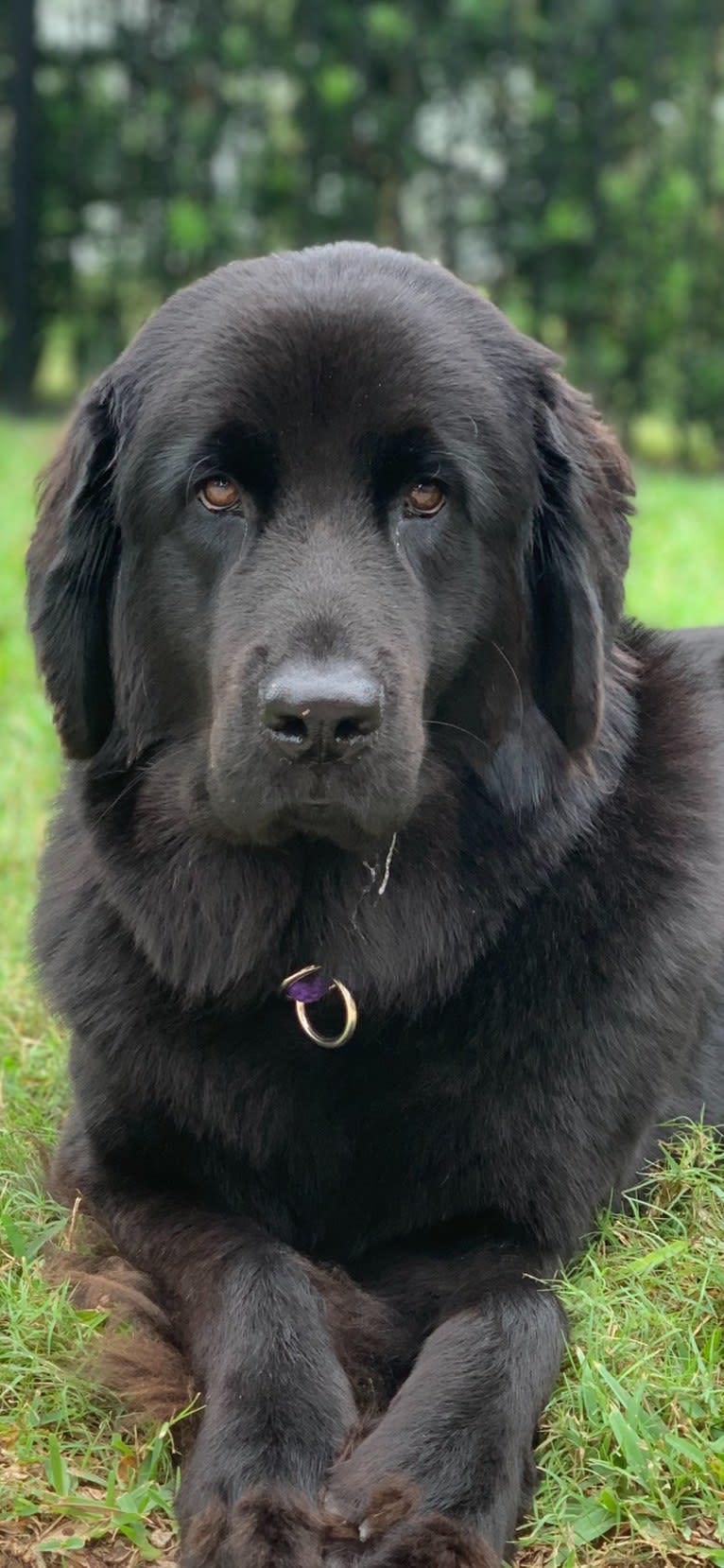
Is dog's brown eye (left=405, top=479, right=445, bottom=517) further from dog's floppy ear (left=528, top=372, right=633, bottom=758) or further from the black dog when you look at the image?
dog's floppy ear (left=528, top=372, right=633, bottom=758)

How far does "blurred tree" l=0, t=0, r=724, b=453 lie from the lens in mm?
10836

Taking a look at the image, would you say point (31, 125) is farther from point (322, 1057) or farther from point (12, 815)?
point (322, 1057)

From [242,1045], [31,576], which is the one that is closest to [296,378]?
[31,576]

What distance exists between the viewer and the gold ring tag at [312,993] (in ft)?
8.70

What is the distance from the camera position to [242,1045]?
8.84 feet

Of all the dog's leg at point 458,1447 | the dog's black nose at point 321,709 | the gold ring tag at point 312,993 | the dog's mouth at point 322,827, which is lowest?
the dog's leg at point 458,1447

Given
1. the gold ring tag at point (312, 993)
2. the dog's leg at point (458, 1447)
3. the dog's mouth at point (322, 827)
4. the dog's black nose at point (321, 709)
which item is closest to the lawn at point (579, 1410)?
the dog's leg at point (458, 1447)

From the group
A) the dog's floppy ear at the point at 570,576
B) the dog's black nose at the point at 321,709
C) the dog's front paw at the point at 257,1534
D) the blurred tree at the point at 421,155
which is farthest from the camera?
the blurred tree at the point at 421,155

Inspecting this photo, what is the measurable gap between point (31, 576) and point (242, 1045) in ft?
2.77

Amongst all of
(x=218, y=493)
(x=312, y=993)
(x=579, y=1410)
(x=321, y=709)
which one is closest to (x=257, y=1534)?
(x=579, y=1410)

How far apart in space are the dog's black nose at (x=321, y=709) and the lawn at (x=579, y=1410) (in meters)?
0.86

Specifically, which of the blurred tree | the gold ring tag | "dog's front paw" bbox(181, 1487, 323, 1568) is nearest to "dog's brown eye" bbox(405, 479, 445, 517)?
the gold ring tag

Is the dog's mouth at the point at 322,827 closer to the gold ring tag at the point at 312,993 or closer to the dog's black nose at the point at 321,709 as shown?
the dog's black nose at the point at 321,709

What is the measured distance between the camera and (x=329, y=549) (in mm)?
2553
